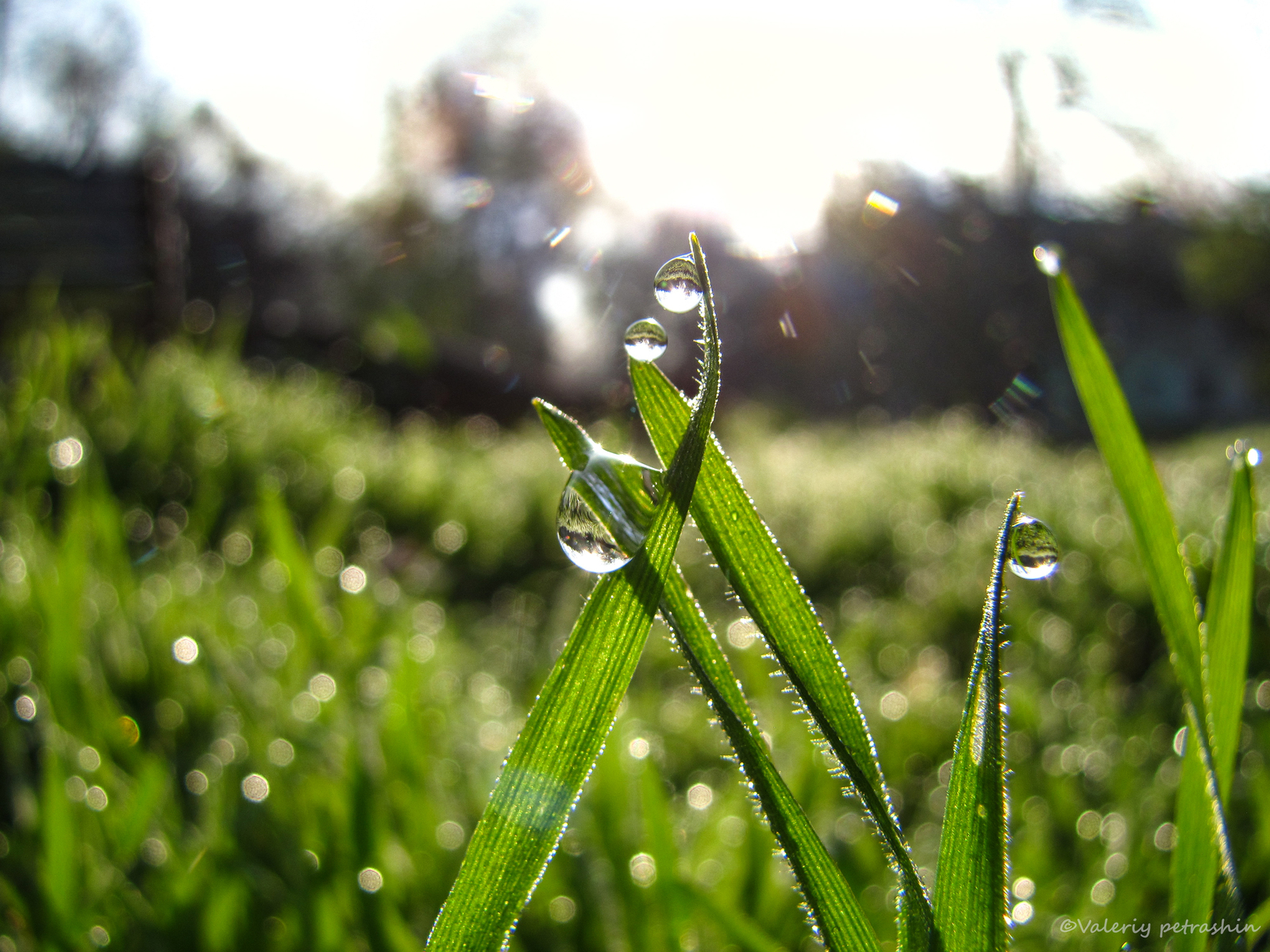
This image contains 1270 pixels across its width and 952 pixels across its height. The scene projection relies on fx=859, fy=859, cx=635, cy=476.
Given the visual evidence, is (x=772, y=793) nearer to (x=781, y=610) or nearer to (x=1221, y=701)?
(x=781, y=610)

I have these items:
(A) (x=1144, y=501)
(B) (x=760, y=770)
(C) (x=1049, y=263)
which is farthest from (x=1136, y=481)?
(B) (x=760, y=770)

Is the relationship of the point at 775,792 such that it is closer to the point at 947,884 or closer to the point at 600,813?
the point at 947,884

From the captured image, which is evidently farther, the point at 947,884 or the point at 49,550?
the point at 49,550

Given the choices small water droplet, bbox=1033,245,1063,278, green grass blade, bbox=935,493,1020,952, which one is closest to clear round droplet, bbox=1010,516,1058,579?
green grass blade, bbox=935,493,1020,952

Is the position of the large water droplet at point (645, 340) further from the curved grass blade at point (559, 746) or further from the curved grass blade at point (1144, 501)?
the curved grass blade at point (1144, 501)

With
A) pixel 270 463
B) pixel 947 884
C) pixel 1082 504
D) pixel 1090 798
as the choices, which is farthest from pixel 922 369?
pixel 947 884

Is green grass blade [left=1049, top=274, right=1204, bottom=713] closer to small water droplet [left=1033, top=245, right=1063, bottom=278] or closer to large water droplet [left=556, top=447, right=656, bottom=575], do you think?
small water droplet [left=1033, top=245, right=1063, bottom=278]
